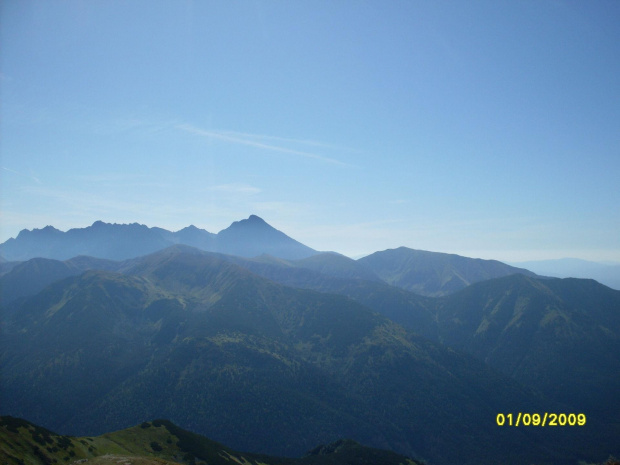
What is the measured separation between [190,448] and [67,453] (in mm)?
50247

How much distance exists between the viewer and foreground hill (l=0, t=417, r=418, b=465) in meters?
76.6

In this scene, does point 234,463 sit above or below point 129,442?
below

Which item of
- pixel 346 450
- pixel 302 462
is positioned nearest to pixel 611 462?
pixel 302 462

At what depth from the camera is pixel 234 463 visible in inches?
5153

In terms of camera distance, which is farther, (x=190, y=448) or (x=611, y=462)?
(x=190, y=448)

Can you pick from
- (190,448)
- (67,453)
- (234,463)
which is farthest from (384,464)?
(67,453)

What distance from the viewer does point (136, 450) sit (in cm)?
11188

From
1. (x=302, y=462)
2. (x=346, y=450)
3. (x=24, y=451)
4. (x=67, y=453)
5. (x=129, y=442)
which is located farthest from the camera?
(x=346, y=450)

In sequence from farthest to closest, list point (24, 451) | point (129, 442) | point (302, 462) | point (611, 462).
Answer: point (302, 462), point (129, 442), point (24, 451), point (611, 462)

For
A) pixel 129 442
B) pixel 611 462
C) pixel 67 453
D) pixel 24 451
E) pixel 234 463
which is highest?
pixel 611 462

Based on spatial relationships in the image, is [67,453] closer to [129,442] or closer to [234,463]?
[129,442]

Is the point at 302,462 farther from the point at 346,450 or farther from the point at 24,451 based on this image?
the point at 24,451

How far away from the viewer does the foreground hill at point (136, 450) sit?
7656cm

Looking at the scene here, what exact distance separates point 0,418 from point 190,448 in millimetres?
63183
